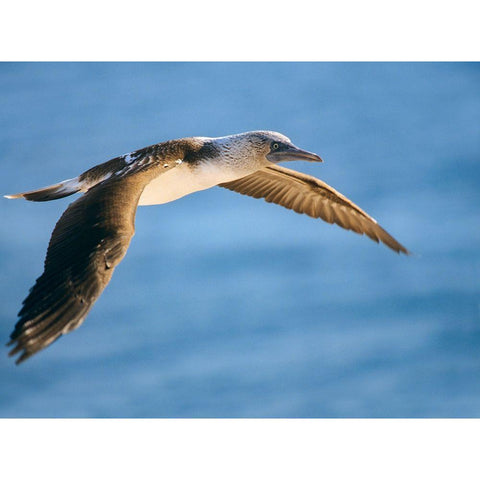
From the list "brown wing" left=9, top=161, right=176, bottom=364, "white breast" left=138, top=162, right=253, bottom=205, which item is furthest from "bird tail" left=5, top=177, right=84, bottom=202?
"brown wing" left=9, top=161, right=176, bottom=364

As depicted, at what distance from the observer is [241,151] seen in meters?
4.45

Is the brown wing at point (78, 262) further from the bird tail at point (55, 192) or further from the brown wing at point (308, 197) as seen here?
the brown wing at point (308, 197)

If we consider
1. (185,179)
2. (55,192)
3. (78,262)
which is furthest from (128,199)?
(55,192)

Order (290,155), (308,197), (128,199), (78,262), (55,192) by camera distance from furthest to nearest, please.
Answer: (308,197)
(55,192)
(290,155)
(128,199)
(78,262)

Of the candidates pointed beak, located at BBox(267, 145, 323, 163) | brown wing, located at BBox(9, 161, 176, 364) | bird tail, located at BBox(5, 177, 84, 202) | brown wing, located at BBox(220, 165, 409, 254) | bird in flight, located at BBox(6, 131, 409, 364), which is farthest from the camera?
brown wing, located at BBox(220, 165, 409, 254)

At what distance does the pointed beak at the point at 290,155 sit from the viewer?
14.2 ft

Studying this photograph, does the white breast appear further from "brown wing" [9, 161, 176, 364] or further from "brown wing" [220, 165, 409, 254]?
"brown wing" [220, 165, 409, 254]

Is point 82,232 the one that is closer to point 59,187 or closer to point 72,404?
point 59,187

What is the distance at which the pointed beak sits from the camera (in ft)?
14.2

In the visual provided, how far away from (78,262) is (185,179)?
3.67 ft

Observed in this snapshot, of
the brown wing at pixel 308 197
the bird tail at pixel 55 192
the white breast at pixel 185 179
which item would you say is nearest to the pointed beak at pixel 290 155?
the white breast at pixel 185 179

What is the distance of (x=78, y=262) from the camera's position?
3.46 metres

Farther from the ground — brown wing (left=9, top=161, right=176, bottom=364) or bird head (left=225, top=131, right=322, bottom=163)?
bird head (left=225, top=131, right=322, bottom=163)

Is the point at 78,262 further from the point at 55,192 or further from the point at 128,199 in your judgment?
the point at 55,192
